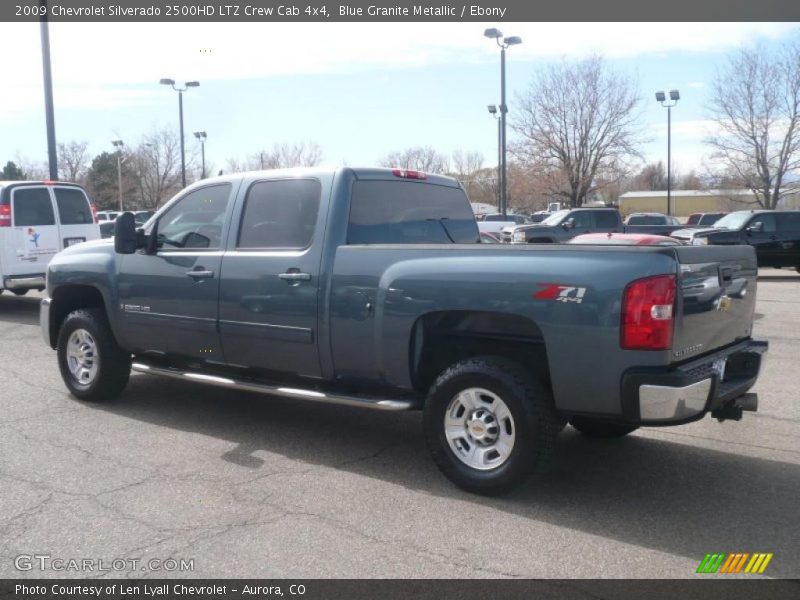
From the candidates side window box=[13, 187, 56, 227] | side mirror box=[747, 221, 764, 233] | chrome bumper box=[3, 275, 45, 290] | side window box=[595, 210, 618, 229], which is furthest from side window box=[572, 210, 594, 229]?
chrome bumper box=[3, 275, 45, 290]

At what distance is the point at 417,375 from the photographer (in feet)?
17.0

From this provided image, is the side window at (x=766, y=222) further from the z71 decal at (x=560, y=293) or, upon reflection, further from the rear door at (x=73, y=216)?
the z71 decal at (x=560, y=293)

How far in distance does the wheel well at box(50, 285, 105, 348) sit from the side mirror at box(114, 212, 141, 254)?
2.93 ft

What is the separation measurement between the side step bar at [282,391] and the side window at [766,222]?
1882 centimetres

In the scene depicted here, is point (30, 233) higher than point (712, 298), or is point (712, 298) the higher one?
point (30, 233)

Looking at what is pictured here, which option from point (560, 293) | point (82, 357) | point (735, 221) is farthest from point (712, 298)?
point (735, 221)

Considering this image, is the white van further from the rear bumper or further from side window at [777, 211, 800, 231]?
side window at [777, 211, 800, 231]

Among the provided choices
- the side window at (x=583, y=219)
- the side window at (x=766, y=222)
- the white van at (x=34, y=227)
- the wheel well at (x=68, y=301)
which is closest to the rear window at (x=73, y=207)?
the white van at (x=34, y=227)

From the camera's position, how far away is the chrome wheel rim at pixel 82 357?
7.09 meters

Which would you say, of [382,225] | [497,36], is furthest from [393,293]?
[497,36]

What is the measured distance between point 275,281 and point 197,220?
1197mm

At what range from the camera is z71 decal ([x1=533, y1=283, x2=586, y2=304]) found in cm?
434

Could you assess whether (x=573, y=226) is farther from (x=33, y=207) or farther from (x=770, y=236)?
(x=33, y=207)

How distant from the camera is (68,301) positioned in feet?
24.5
